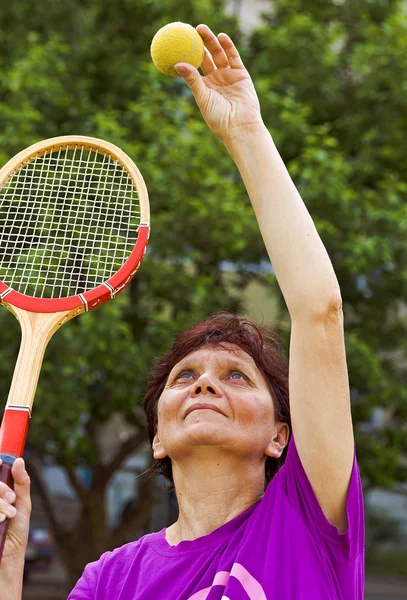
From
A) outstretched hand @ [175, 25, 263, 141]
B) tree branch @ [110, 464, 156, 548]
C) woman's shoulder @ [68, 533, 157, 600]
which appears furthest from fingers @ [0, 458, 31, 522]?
tree branch @ [110, 464, 156, 548]

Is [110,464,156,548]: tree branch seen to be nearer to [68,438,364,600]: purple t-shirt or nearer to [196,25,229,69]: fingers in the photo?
[68,438,364,600]: purple t-shirt

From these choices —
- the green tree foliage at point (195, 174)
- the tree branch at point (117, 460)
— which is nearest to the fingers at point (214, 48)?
the green tree foliage at point (195, 174)

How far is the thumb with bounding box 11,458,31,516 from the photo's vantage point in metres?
2.37

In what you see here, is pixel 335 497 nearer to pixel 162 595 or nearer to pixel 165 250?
pixel 162 595

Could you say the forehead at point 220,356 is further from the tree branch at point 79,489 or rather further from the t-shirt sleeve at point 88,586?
the tree branch at point 79,489

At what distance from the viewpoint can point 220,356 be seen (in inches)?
102

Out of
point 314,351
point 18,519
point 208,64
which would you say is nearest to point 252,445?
point 314,351

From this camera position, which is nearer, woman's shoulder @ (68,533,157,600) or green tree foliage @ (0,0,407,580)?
woman's shoulder @ (68,533,157,600)

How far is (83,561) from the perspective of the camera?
9.85 m

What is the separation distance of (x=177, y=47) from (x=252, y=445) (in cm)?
116

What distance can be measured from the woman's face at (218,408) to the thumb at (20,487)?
0.39 meters

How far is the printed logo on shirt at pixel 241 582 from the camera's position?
6.82 feet

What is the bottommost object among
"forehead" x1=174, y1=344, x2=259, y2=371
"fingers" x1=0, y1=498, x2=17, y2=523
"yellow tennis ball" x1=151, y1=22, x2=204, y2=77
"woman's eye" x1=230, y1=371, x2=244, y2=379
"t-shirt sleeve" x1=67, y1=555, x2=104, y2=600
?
"t-shirt sleeve" x1=67, y1=555, x2=104, y2=600

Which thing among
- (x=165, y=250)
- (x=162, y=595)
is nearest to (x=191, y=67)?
(x=162, y=595)
